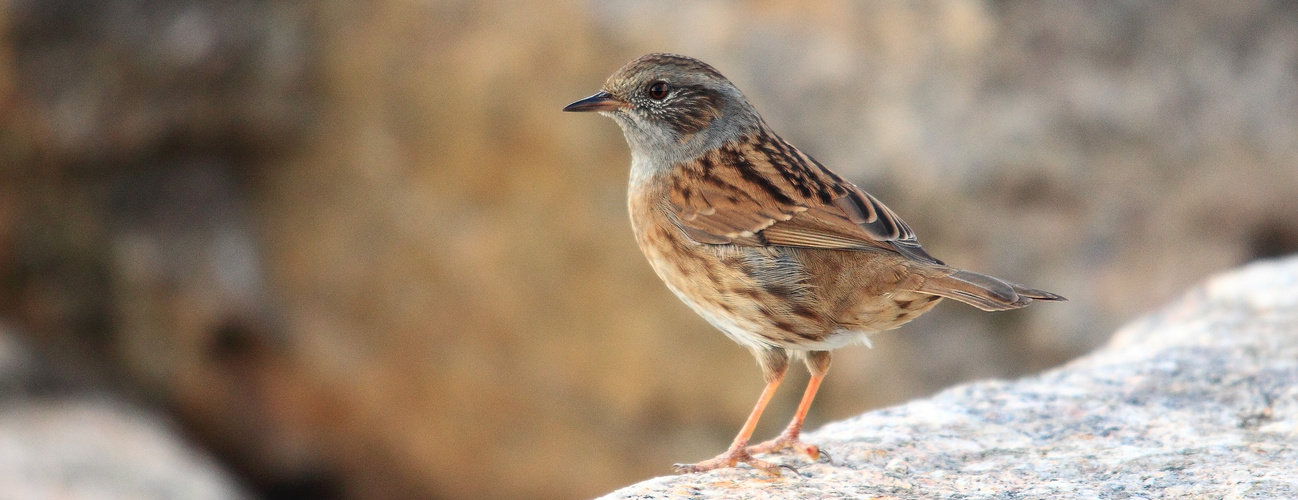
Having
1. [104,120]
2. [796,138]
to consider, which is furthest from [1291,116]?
[104,120]

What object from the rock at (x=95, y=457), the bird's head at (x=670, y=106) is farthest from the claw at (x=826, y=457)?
the rock at (x=95, y=457)

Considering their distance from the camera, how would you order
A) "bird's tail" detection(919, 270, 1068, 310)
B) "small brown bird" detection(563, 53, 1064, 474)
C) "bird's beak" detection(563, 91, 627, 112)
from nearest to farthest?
1. "bird's tail" detection(919, 270, 1068, 310)
2. "small brown bird" detection(563, 53, 1064, 474)
3. "bird's beak" detection(563, 91, 627, 112)

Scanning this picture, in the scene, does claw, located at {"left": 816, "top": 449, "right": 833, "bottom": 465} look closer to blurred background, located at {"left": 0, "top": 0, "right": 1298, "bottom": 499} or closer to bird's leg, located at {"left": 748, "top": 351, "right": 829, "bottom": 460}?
bird's leg, located at {"left": 748, "top": 351, "right": 829, "bottom": 460}

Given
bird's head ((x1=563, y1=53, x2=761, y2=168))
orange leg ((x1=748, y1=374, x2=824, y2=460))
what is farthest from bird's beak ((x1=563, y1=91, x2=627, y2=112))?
orange leg ((x1=748, y1=374, x2=824, y2=460))

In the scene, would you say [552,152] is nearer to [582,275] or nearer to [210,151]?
[582,275]

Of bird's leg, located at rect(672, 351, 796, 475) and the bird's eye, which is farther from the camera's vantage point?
the bird's eye

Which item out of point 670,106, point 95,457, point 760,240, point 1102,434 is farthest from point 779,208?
point 95,457

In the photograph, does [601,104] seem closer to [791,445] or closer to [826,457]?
[791,445]

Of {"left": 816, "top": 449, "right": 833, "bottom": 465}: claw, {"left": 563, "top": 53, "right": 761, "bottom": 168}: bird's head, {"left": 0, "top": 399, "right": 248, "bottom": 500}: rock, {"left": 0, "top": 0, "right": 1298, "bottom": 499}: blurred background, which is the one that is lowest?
{"left": 816, "top": 449, "right": 833, "bottom": 465}: claw

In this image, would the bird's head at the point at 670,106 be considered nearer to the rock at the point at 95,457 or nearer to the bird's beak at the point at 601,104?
the bird's beak at the point at 601,104
